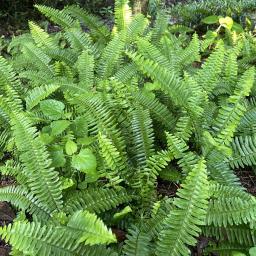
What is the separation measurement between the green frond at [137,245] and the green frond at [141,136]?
84 centimetres

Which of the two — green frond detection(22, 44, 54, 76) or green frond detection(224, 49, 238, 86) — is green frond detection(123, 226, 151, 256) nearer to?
green frond detection(224, 49, 238, 86)

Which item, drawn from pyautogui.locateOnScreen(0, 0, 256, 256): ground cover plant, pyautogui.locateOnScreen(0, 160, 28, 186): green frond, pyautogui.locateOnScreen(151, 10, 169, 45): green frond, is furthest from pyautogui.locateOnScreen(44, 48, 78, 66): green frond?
pyautogui.locateOnScreen(0, 160, 28, 186): green frond

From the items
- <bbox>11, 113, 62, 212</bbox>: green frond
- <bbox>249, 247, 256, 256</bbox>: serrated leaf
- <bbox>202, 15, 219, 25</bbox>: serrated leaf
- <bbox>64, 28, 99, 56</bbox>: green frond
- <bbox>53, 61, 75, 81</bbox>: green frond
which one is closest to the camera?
<bbox>249, 247, 256, 256</bbox>: serrated leaf

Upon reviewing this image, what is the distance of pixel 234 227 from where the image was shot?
3008 millimetres

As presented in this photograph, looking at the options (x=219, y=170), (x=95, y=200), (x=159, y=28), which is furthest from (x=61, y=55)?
(x=219, y=170)

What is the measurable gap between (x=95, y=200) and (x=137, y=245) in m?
0.59

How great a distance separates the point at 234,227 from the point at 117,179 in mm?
1077

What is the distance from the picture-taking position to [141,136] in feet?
12.1

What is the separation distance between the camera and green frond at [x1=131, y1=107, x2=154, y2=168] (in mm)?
3625

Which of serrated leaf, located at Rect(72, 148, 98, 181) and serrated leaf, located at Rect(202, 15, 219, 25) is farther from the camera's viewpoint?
serrated leaf, located at Rect(202, 15, 219, 25)

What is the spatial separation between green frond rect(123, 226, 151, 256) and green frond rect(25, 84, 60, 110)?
76.5 inches

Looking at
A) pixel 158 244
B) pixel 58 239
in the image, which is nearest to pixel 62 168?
pixel 58 239

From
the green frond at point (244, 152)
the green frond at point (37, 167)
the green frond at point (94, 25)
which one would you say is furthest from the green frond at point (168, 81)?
the green frond at point (94, 25)

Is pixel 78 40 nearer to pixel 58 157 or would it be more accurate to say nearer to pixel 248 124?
pixel 58 157
